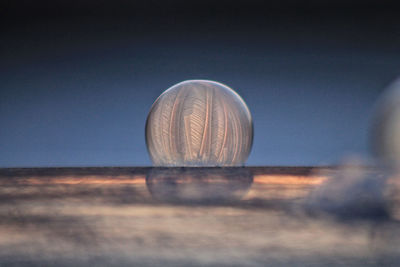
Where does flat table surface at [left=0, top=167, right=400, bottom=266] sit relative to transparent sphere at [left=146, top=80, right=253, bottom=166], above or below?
below

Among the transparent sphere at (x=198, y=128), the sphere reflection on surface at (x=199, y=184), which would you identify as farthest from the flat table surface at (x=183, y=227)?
the transparent sphere at (x=198, y=128)

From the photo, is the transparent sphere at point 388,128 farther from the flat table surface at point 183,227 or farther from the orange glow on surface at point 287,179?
the flat table surface at point 183,227

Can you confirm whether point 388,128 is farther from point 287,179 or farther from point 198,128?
point 198,128

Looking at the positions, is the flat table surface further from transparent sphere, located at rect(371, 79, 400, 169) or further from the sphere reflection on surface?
transparent sphere, located at rect(371, 79, 400, 169)

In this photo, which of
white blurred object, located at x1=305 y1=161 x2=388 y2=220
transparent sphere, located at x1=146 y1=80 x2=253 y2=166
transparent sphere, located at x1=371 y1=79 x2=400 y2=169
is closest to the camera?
white blurred object, located at x1=305 y1=161 x2=388 y2=220

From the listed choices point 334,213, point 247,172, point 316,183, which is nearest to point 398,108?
point 316,183

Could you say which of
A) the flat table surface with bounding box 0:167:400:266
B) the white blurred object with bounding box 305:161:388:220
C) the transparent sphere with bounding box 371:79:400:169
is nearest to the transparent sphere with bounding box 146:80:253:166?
the flat table surface with bounding box 0:167:400:266

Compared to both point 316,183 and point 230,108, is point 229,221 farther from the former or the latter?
point 230,108
